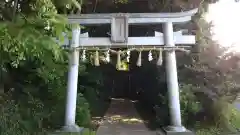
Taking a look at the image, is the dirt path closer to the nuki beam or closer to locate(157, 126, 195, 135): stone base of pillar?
locate(157, 126, 195, 135): stone base of pillar

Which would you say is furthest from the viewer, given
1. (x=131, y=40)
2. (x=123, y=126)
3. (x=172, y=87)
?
(x=123, y=126)

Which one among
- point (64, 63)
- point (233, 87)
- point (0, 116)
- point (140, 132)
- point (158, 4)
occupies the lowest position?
point (140, 132)

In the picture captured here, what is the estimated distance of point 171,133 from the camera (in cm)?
893

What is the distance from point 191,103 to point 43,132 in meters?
5.10

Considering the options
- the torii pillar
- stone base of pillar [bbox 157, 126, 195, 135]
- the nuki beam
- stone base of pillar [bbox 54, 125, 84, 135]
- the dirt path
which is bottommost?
the dirt path

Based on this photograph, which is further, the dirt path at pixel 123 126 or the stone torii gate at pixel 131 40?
the dirt path at pixel 123 126

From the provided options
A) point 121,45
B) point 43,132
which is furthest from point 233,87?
point 43,132

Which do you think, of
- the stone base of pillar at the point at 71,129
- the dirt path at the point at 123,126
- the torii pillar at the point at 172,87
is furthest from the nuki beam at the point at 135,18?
the dirt path at the point at 123,126

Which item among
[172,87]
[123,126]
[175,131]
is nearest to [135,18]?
[172,87]

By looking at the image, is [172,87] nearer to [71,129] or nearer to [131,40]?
[131,40]

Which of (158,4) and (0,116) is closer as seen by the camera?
(0,116)

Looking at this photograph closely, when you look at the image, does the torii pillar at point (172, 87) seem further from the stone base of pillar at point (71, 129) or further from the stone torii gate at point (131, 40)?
the stone base of pillar at point (71, 129)

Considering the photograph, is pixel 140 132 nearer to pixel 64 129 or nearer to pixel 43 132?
pixel 64 129

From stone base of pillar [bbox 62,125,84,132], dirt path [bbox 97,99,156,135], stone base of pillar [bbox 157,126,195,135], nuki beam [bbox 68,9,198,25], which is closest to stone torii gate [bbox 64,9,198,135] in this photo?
nuki beam [bbox 68,9,198,25]
